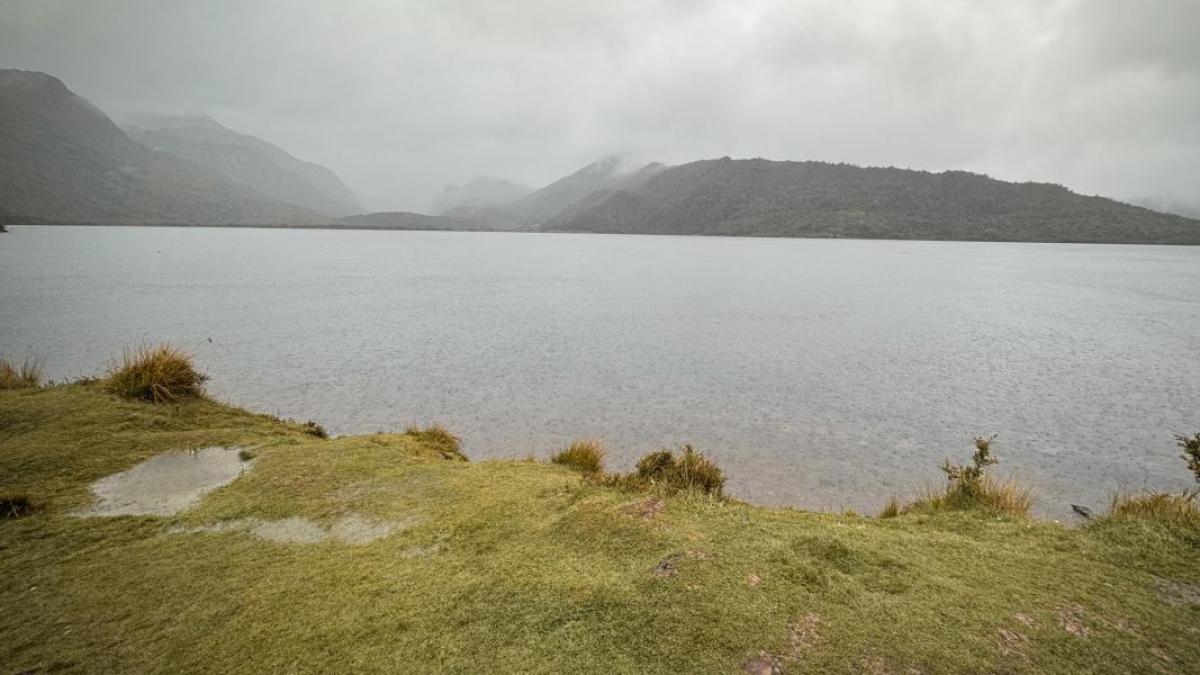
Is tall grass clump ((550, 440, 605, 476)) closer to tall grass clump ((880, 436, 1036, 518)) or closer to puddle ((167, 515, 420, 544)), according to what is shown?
puddle ((167, 515, 420, 544))

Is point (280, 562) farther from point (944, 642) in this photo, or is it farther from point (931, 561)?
point (931, 561)

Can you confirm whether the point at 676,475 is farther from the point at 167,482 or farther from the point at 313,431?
the point at 313,431

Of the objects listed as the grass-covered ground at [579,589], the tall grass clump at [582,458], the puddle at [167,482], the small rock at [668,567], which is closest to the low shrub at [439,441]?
the tall grass clump at [582,458]

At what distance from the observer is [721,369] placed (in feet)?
68.4

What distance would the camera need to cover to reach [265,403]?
51.0 ft

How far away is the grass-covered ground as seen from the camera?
12.3ft

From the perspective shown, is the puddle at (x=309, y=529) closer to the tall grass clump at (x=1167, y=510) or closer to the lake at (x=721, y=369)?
the lake at (x=721, y=369)

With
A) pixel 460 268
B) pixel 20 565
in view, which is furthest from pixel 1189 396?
pixel 460 268

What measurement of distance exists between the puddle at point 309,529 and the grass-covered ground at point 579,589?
0.38 ft

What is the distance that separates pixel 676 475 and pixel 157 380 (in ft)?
31.1

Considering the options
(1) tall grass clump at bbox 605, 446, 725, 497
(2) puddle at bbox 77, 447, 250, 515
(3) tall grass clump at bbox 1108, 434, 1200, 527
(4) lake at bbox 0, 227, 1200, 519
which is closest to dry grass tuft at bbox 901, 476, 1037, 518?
(3) tall grass clump at bbox 1108, 434, 1200, 527

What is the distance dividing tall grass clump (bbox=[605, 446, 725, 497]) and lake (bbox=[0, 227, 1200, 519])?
332 centimetres

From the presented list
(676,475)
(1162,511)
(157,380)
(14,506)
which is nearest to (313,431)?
(157,380)

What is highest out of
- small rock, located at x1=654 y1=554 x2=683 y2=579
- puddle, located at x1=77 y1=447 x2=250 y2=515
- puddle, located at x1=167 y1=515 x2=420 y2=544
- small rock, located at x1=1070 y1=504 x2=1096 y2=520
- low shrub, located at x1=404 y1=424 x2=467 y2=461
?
small rock, located at x1=654 y1=554 x2=683 y2=579
